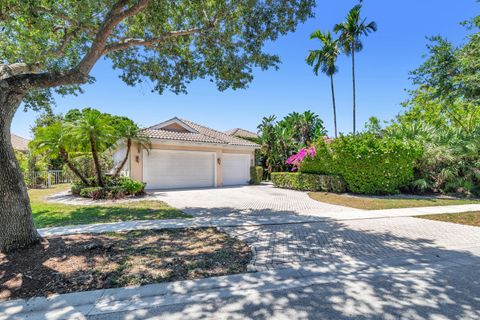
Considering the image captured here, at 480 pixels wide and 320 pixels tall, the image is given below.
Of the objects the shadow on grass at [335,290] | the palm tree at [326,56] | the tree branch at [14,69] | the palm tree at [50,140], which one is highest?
the palm tree at [326,56]

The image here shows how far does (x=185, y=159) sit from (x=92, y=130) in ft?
24.6

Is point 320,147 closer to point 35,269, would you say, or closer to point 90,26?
point 90,26

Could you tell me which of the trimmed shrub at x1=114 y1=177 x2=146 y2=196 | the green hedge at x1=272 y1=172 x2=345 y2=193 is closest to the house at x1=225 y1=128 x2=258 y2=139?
the green hedge at x1=272 y1=172 x2=345 y2=193

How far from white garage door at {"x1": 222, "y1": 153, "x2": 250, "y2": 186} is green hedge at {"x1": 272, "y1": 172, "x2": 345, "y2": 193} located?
2.92m

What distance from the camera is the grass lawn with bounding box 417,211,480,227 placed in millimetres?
7977

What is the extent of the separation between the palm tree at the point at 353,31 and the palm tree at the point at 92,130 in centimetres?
1973

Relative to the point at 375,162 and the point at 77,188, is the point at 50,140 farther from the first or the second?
the point at 375,162

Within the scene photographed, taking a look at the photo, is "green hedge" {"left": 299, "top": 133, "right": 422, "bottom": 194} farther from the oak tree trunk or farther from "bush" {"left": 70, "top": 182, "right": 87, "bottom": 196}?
"bush" {"left": 70, "top": 182, "right": 87, "bottom": 196}

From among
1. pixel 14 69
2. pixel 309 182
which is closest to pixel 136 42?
pixel 14 69

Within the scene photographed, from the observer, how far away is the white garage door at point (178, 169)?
57.4 ft

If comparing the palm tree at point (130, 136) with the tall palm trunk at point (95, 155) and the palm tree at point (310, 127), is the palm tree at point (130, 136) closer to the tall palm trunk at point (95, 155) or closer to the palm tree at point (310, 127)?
the tall palm trunk at point (95, 155)

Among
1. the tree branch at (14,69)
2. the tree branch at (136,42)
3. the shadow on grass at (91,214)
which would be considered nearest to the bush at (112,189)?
the shadow on grass at (91,214)

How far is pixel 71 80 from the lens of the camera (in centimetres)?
536

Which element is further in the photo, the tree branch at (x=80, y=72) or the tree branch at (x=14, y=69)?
the tree branch at (x=14, y=69)
